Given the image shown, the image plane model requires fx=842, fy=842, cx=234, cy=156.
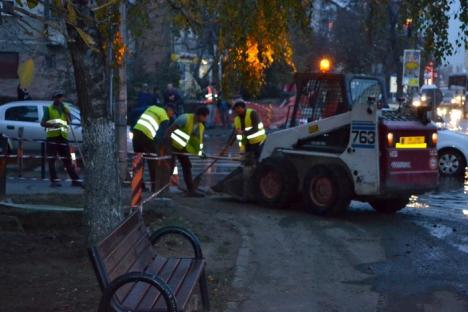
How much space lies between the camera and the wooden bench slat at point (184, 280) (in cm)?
594

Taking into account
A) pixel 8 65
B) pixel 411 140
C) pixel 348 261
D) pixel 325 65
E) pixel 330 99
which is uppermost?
pixel 8 65

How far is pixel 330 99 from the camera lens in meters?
13.6

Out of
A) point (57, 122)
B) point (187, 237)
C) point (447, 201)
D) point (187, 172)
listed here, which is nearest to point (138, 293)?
point (187, 237)

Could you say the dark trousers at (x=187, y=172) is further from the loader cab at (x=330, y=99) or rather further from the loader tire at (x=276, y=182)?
the loader cab at (x=330, y=99)

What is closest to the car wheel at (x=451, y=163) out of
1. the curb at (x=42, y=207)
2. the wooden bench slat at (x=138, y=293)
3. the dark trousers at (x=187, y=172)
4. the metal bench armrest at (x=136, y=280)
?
the dark trousers at (x=187, y=172)

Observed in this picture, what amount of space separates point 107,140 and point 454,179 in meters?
12.8

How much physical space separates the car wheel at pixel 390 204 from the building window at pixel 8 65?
22.5 metres

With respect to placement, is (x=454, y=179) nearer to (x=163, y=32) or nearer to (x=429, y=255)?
(x=429, y=255)

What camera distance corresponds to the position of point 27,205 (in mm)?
11969

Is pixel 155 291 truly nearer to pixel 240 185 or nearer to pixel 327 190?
pixel 327 190

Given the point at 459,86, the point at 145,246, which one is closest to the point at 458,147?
the point at 145,246

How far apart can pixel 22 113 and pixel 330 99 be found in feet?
36.3

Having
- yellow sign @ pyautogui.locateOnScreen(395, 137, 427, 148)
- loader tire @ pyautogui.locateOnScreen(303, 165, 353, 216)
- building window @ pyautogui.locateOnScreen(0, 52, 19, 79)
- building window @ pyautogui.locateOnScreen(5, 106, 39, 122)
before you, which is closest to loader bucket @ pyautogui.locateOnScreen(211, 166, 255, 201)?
loader tire @ pyautogui.locateOnScreen(303, 165, 353, 216)

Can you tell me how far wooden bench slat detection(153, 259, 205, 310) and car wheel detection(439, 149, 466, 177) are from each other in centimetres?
1403
